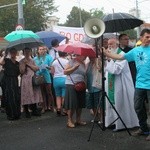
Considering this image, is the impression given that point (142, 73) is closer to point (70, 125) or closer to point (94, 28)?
point (94, 28)

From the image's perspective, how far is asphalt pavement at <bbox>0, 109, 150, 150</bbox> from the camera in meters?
6.61

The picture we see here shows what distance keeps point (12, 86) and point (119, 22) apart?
3027 millimetres

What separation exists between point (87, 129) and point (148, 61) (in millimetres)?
2005

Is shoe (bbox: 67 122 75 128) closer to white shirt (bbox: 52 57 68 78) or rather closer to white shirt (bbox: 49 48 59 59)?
white shirt (bbox: 52 57 68 78)

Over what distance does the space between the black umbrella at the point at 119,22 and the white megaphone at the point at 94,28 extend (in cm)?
52

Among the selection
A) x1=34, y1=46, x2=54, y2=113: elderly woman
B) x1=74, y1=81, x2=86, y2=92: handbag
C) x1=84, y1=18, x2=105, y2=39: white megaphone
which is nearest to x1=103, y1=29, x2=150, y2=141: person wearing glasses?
x1=84, y1=18, x2=105, y2=39: white megaphone

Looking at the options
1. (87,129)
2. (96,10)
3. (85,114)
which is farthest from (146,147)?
(96,10)

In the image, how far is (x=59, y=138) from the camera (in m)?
7.25

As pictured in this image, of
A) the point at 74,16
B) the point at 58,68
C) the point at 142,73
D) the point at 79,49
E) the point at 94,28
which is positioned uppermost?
the point at 74,16

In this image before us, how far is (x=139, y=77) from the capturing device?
686cm

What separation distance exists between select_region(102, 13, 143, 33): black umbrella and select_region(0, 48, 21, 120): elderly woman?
254 cm

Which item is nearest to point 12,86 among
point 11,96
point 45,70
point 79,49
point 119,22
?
point 11,96

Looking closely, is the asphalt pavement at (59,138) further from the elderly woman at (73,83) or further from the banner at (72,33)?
the banner at (72,33)

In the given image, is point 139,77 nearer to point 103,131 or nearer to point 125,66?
point 125,66
